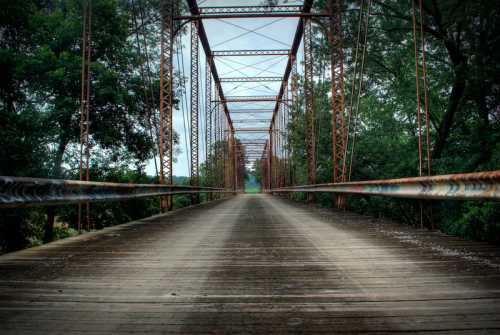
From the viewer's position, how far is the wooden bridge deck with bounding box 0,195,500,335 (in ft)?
6.14

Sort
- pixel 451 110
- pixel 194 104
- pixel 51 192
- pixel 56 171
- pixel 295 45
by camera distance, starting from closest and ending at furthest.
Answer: pixel 51 192
pixel 451 110
pixel 56 171
pixel 194 104
pixel 295 45

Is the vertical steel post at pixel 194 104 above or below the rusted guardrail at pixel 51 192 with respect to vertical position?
above

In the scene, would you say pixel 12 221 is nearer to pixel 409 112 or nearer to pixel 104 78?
pixel 104 78

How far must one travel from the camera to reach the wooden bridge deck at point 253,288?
6.14ft

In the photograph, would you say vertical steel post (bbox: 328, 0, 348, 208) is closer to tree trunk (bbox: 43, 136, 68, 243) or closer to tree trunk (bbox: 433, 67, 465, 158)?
tree trunk (bbox: 433, 67, 465, 158)

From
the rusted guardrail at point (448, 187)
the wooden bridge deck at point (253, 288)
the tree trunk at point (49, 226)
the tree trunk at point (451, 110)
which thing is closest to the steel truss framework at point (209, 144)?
the rusted guardrail at point (448, 187)

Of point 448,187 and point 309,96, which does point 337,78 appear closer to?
point 309,96

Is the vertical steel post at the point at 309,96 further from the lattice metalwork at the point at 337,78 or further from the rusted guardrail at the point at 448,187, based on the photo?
the rusted guardrail at the point at 448,187

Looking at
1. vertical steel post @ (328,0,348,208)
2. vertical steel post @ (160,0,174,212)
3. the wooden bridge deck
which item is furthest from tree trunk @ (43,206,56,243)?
the wooden bridge deck

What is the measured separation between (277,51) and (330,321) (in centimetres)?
2625

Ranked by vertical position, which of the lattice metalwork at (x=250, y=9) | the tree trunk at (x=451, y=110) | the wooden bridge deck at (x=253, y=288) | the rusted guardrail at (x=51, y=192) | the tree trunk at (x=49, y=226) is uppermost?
the lattice metalwork at (x=250, y=9)

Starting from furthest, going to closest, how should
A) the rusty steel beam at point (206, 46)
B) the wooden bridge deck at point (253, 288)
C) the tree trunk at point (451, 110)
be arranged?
the rusty steel beam at point (206, 46) < the tree trunk at point (451, 110) < the wooden bridge deck at point (253, 288)

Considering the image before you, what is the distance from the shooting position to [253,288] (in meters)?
2.48

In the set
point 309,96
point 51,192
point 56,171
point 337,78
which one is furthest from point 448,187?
point 309,96
